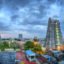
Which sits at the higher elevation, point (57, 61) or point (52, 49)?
point (52, 49)

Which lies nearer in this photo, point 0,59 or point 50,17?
point 0,59

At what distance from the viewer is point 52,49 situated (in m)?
2.24

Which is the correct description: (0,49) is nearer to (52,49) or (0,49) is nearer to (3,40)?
(3,40)

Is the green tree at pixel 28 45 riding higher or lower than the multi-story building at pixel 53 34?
lower

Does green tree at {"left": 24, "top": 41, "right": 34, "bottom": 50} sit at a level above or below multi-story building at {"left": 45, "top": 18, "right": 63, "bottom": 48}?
below

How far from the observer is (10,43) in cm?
224

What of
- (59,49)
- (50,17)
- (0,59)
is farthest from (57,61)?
(0,59)

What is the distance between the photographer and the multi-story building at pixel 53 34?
2207mm

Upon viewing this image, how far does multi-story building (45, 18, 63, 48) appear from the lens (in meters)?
2.21

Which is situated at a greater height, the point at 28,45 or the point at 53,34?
the point at 53,34

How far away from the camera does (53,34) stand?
2.23 meters

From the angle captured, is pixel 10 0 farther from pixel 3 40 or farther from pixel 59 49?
pixel 59 49

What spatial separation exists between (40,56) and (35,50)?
0.39 ft

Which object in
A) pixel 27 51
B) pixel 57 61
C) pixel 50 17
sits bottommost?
pixel 57 61
